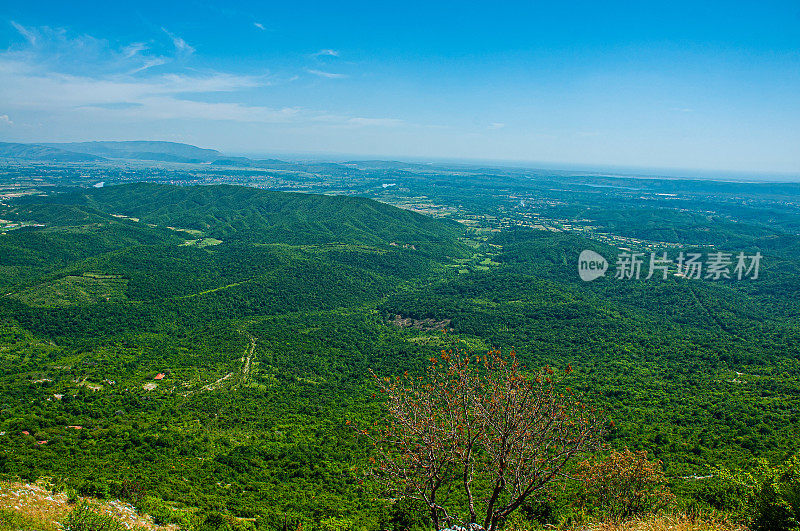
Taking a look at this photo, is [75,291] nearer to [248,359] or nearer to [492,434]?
[248,359]

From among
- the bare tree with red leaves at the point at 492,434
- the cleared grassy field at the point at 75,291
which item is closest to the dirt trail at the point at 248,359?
the cleared grassy field at the point at 75,291

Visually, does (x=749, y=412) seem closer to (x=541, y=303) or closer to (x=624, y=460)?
(x=624, y=460)

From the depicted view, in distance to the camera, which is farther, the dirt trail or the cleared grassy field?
the cleared grassy field

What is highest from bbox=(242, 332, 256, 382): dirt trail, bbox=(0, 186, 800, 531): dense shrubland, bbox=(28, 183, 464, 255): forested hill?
bbox=(28, 183, 464, 255): forested hill

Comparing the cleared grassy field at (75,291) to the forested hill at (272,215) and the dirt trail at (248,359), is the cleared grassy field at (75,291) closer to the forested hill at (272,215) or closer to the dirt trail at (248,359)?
the dirt trail at (248,359)

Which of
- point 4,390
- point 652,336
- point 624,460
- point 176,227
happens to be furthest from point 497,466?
point 176,227

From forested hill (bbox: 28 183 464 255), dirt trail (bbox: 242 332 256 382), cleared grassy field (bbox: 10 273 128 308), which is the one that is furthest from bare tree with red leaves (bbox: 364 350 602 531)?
forested hill (bbox: 28 183 464 255)

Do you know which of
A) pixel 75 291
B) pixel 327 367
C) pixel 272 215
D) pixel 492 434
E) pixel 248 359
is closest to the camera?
pixel 492 434

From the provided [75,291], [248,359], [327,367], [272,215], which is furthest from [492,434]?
[272,215]

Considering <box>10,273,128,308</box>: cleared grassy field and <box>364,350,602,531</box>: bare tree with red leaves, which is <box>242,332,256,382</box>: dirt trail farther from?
<box>364,350,602,531</box>: bare tree with red leaves
